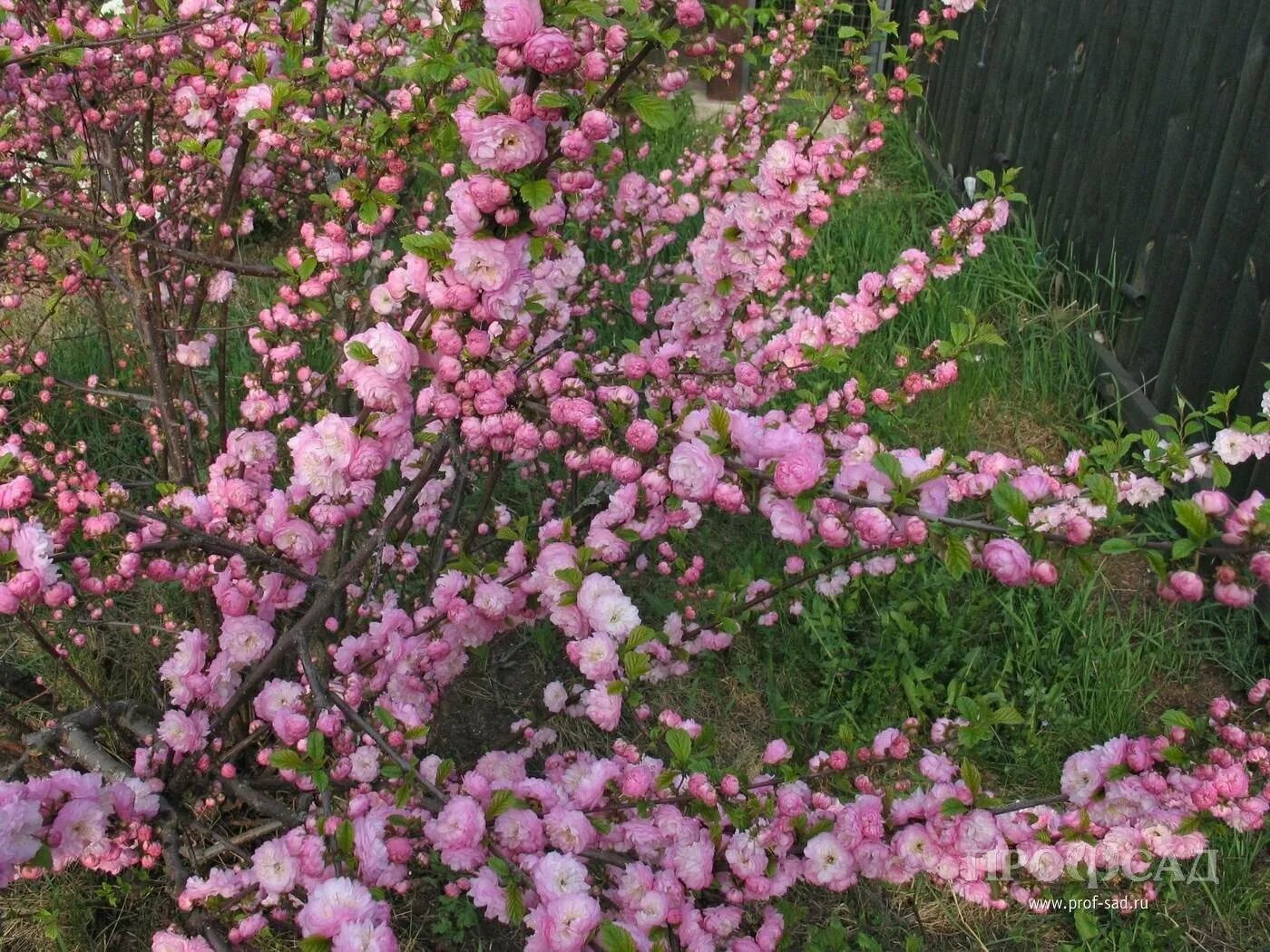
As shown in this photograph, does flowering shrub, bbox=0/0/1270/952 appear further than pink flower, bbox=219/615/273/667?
No

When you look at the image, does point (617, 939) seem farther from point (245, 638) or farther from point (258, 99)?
point (258, 99)

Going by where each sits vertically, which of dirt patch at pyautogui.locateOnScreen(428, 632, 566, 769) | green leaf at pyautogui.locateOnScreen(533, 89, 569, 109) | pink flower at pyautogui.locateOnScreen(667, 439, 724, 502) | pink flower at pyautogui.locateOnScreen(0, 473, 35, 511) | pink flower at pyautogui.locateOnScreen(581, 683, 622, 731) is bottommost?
dirt patch at pyautogui.locateOnScreen(428, 632, 566, 769)

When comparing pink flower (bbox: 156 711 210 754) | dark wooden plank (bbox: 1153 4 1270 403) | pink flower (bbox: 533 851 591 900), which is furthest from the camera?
dark wooden plank (bbox: 1153 4 1270 403)

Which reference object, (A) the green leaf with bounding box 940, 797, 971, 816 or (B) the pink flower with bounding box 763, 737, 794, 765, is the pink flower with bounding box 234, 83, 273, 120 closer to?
(B) the pink flower with bounding box 763, 737, 794, 765

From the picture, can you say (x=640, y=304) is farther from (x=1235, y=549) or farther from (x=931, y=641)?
(x=1235, y=549)

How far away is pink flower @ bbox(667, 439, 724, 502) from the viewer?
145 centimetres

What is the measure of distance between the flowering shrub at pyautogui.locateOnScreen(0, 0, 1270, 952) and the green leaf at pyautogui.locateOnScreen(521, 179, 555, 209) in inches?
1.2

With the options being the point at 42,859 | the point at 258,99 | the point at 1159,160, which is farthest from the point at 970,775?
the point at 1159,160

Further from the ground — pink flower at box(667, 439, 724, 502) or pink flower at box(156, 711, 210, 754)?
pink flower at box(667, 439, 724, 502)

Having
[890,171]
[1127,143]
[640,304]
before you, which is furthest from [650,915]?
[890,171]

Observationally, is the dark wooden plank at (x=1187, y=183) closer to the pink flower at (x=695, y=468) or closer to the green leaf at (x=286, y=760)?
the pink flower at (x=695, y=468)

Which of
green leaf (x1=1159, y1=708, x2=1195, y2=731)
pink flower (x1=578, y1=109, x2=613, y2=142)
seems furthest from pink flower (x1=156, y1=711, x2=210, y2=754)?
green leaf (x1=1159, y1=708, x2=1195, y2=731)

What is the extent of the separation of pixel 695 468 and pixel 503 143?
51 centimetres

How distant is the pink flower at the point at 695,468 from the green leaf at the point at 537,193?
1.27 feet
